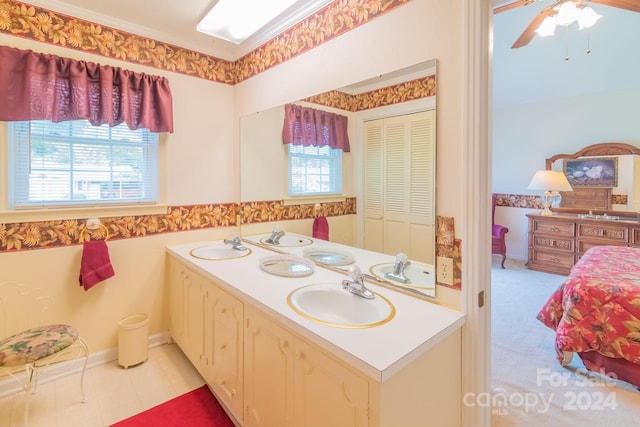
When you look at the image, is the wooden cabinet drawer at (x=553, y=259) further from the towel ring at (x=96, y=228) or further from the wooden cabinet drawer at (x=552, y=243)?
the towel ring at (x=96, y=228)

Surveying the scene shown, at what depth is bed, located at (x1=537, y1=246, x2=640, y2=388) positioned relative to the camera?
6.27ft

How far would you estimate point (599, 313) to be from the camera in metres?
2.01

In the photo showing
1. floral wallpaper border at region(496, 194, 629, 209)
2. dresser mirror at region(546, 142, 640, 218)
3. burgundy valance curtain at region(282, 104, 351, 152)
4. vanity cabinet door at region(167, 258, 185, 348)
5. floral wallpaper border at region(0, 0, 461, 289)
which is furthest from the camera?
floral wallpaper border at region(496, 194, 629, 209)

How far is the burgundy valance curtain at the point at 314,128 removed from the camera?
1854 millimetres

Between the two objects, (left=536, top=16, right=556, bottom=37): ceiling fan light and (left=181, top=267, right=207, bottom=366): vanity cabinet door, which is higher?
(left=536, top=16, right=556, bottom=37): ceiling fan light

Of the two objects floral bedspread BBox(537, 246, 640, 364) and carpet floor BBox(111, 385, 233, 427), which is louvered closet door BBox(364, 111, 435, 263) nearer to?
carpet floor BBox(111, 385, 233, 427)

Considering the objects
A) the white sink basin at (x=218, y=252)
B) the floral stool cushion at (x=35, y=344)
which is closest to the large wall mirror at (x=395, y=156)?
the white sink basin at (x=218, y=252)

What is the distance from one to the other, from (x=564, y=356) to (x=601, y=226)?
272cm

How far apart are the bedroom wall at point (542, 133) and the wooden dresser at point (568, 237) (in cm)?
55

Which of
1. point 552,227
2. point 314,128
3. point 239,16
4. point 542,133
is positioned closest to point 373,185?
point 314,128

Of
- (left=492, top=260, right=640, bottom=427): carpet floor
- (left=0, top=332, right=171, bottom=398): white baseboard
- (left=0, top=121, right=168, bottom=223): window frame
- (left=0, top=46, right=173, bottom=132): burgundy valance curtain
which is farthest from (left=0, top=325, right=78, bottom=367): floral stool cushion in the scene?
(left=492, top=260, right=640, bottom=427): carpet floor

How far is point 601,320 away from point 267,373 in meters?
2.20

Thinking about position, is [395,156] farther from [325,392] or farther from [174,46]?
[174,46]

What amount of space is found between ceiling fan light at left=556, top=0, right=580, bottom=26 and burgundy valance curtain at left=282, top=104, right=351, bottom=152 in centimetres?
159
